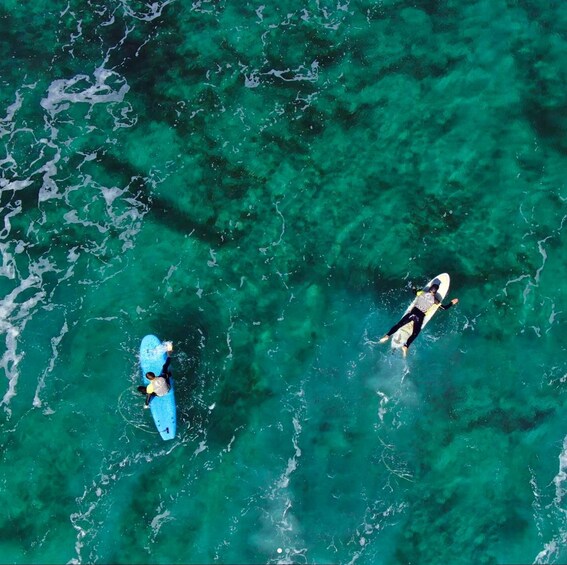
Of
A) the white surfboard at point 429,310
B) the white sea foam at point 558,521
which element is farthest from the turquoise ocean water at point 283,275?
the white surfboard at point 429,310

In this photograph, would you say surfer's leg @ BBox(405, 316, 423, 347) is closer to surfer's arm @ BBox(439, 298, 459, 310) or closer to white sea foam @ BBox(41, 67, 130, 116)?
surfer's arm @ BBox(439, 298, 459, 310)

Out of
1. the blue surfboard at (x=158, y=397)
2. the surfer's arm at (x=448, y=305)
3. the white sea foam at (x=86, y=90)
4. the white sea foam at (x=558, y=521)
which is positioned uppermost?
the white sea foam at (x=86, y=90)

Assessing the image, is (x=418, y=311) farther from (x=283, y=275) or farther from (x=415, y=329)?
(x=283, y=275)

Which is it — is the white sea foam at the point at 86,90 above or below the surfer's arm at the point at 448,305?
above

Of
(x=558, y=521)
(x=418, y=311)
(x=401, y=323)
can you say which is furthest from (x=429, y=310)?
(x=558, y=521)

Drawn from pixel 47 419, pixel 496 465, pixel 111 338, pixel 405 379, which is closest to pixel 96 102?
pixel 111 338

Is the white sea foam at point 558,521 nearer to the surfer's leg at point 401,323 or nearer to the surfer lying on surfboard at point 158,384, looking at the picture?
the surfer's leg at point 401,323
